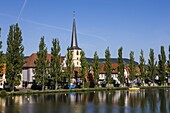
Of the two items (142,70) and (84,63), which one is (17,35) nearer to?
(84,63)

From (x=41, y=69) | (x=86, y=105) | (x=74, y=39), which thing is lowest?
(x=86, y=105)

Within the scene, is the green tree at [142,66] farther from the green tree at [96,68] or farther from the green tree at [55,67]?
the green tree at [55,67]

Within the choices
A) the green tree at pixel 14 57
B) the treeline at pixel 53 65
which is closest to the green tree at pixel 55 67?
the treeline at pixel 53 65

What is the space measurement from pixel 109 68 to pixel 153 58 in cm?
2274

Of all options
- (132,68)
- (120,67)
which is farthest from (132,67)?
(120,67)

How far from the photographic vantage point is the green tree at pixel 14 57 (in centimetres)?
7038

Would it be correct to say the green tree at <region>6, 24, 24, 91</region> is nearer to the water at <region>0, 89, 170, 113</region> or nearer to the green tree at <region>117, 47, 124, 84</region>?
the water at <region>0, 89, 170, 113</region>

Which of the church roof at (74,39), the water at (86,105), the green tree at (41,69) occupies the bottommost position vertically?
the water at (86,105)

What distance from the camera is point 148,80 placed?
372 ft

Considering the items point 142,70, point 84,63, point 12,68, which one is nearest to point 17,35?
point 12,68

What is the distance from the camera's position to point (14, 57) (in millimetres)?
72062

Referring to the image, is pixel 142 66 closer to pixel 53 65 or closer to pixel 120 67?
pixel 120 67

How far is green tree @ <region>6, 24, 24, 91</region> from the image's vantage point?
231ft

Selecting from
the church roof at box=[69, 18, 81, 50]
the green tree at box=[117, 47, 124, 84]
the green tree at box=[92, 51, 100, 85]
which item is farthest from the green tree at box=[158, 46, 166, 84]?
the church roof at box=[69, 18, 81, 50]
